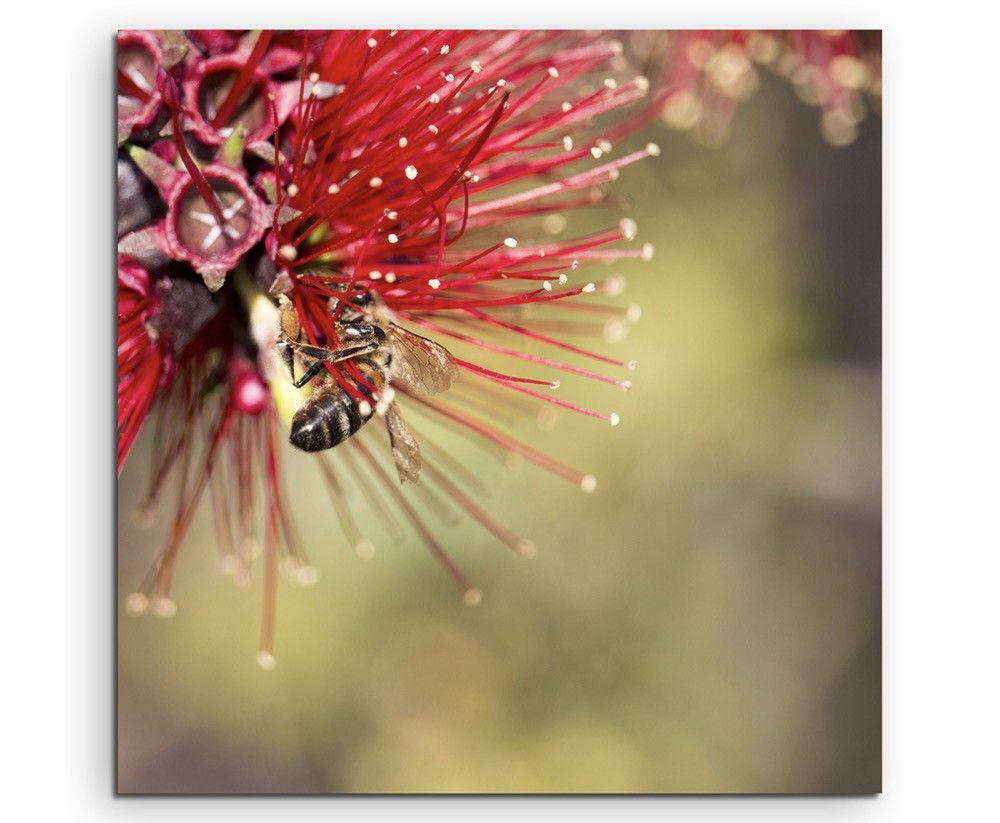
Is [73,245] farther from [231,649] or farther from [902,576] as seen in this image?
[902,576]

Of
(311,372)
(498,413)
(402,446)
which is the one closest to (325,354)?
(311,372)

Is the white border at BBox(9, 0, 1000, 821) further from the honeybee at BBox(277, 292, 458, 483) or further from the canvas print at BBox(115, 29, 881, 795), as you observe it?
the honeybee at BBox(277, 292, 458, 483)

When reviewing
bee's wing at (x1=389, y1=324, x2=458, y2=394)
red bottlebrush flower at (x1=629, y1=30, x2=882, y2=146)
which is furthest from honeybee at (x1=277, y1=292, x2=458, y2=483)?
red bottlebrush flower at (x1=629, y1=30, x2=882, y2=146)

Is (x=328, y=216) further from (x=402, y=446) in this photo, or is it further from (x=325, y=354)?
(x=402, y=446)

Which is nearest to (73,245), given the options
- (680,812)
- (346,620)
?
(346,620)

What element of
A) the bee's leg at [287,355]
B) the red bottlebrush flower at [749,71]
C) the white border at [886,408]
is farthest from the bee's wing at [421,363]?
the red bottlebrush flower at [749,71]

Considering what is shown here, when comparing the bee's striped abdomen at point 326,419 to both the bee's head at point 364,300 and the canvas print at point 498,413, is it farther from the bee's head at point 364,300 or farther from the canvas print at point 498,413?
the bee's head at point 364,300
